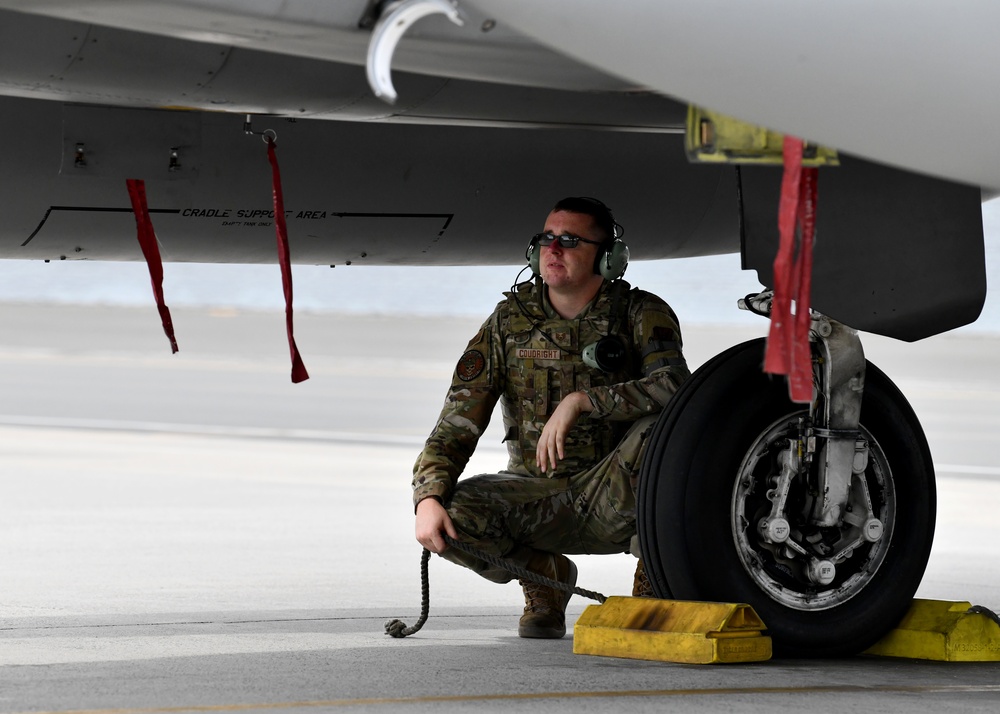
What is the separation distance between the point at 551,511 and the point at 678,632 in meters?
0.72

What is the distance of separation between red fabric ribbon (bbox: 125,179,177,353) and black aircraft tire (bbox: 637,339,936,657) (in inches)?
67.8

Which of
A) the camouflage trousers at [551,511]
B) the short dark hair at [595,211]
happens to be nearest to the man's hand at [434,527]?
the camouflage trousers at [551,511]

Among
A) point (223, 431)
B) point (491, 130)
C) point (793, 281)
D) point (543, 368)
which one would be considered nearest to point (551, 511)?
point (543, 368)

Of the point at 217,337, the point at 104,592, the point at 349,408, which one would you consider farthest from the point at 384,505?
the point at 217,337

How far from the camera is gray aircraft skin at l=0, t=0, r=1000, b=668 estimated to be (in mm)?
2924

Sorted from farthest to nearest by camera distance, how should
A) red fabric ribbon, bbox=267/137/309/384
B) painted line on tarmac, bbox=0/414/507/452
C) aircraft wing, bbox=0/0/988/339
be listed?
painted line on tarmac, bbox=0/414/507/452 < red fabric ribbon, bbox=267/137/309/384 < aircraft wing, bbox=0/0/988/339

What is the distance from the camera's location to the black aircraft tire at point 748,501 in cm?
411

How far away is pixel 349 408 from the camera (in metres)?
15.9

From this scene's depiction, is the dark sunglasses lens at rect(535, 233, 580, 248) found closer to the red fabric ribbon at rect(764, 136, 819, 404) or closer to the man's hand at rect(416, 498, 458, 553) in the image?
the man's hand at rect(416, 498, 458, 553)

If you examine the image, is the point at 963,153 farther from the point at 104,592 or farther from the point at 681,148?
the point at 104,592

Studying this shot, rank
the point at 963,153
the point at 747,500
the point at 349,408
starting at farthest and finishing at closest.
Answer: the point at 349,408
the point at 747,500
the point at 963,153

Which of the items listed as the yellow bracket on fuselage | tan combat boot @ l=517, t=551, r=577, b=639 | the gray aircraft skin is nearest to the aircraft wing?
the gray aircraft skin

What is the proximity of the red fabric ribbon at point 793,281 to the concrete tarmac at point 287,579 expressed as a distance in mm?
892

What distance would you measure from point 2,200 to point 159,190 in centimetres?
49
